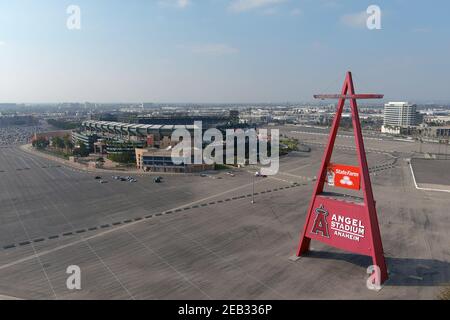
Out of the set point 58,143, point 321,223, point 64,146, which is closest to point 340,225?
point 321,223

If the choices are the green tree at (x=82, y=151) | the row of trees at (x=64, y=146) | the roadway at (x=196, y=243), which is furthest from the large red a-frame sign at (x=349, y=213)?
the row of trees at (x=64, y=146)

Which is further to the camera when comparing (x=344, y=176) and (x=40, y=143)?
(x=40, y=143)

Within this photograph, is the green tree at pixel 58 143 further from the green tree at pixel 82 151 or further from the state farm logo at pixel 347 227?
the state farm logo at pixel 347 227

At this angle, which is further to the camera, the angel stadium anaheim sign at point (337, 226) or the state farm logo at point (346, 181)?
the state farm logo at point (346, 181)

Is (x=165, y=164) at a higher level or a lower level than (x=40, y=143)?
lower

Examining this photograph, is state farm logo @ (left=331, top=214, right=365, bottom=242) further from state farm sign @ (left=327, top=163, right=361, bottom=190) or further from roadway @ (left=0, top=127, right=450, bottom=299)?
roadway @ (left=0, top=127, right=450, bottom=299)

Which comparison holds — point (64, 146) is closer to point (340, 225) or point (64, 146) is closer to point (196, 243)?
point (196, 243)

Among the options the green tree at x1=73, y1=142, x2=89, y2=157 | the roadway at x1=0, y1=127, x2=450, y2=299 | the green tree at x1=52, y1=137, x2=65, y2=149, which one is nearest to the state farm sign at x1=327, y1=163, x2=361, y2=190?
the roadway at x1=0, y1=127, x2=450, y2=299

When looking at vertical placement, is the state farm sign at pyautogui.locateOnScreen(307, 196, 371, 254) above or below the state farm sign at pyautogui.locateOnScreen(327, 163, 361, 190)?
below
